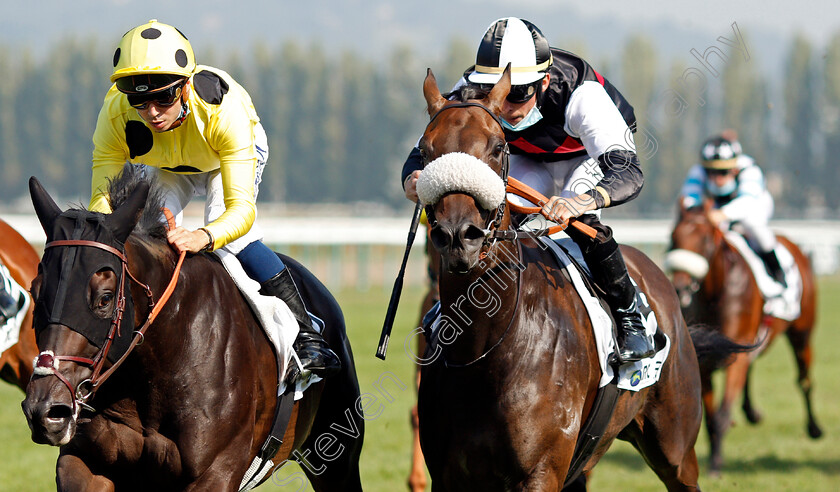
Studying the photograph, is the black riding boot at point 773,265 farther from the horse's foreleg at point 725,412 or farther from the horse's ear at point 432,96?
the horse's ear at point 432,96

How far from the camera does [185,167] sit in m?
4.14

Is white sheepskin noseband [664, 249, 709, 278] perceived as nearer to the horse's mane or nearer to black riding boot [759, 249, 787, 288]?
black riding boot [759, 249, 787, 288]

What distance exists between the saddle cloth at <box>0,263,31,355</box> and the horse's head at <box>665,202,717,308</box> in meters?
4.90

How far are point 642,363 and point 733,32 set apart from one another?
1952 millimetres

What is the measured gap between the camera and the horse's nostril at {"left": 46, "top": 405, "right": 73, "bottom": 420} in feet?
9.55

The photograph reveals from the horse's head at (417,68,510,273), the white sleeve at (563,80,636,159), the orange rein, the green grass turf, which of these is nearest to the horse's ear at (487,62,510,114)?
the horse's head at (417,68,510,273)

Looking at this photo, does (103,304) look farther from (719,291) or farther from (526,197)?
(719,291)

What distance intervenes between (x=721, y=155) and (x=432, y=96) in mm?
6070

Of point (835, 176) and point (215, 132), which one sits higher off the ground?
point (215, 132)

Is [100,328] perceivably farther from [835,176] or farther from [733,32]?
[835,176]

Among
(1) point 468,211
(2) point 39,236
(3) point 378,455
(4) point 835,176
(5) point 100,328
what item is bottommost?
(4) point 835,176

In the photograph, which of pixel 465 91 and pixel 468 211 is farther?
pixel 465 91

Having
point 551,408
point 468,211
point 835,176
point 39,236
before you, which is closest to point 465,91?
point 468,211

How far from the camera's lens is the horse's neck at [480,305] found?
3.57m
